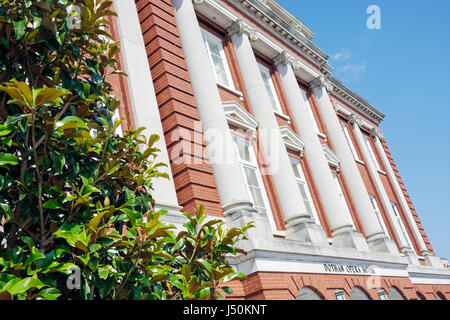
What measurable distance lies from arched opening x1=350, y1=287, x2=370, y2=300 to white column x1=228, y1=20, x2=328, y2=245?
2.31 metres

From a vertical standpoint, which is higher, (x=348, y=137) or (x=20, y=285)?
(x=348, y=137)

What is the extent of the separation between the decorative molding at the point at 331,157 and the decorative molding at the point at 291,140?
7.63 feet

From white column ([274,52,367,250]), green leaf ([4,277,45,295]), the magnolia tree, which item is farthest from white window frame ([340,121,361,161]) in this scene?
green leaf ([4,277,45,295])

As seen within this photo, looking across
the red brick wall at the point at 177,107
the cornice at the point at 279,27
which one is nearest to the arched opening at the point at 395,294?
the red brick wall at the point at 177,107

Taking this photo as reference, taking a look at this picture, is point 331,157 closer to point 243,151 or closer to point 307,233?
point 243,151

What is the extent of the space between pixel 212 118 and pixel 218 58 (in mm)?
4866

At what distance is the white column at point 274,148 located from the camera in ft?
39.2

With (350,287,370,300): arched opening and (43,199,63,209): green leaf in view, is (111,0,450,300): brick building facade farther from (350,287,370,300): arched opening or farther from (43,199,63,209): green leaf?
(43,199,63,209): green leaf

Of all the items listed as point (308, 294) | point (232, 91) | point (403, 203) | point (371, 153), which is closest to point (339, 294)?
point (308, 294)

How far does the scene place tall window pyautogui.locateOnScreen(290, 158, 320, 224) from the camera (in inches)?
591

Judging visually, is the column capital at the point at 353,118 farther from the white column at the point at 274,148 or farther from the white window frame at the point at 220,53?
the white window frame at the point at 220,53

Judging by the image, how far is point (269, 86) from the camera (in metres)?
17.0
